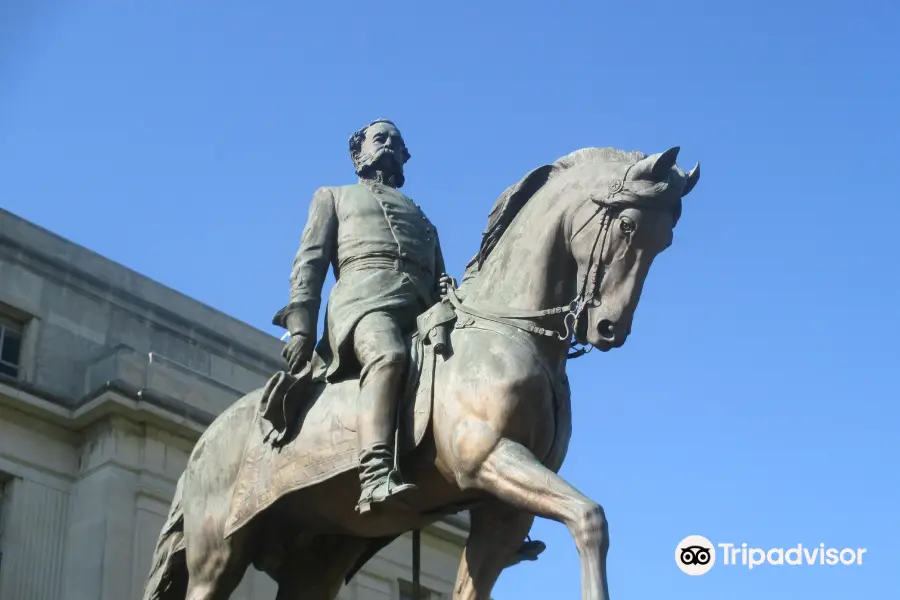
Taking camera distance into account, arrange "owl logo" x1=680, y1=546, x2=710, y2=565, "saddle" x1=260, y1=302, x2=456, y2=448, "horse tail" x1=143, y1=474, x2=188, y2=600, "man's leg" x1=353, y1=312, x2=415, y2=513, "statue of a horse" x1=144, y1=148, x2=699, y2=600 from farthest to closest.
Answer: "owl logo" x1=680, y1=546, x2=710, y2=565 → "horse tail" x1=143, y1=474, x2=188, y2=600 → "saddle" x1=260, y1=302, x2=456, y2=448 → "man's leg" x1=353, y1=312, x2=415, y2=513 → "statue of a horse" x1=144, y1=148, x2=699, y2=600

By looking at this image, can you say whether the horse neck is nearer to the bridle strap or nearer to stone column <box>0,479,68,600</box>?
the bridle strap

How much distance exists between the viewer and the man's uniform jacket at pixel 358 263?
10.4m

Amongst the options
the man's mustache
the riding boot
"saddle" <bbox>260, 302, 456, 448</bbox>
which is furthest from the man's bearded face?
the riding boot

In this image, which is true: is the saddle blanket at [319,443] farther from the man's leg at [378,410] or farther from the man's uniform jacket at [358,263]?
the man's uniform jacket at [358,263]

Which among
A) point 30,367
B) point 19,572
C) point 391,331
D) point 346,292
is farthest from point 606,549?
point 30,367

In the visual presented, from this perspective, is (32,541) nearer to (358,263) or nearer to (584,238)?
(358,263)

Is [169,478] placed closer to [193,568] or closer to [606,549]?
[193,568]

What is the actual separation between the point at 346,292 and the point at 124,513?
16.3 m

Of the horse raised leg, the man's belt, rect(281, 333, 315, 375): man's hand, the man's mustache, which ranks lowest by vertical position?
the horse raised leg

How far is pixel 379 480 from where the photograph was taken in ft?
30.5

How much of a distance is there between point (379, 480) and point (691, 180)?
9.16ft

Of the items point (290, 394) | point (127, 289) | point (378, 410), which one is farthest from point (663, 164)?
point (127, 289)

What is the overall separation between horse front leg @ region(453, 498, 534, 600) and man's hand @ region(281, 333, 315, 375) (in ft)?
5.31

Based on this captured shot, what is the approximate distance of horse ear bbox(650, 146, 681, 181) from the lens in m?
9.56
